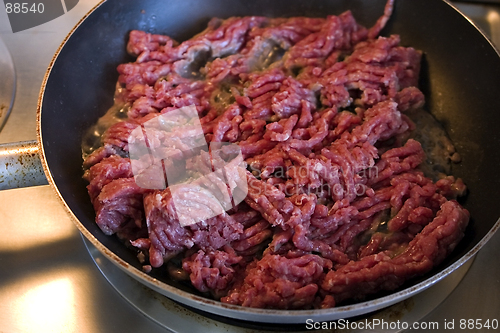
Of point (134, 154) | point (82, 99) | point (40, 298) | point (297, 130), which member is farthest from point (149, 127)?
point (40, 298)

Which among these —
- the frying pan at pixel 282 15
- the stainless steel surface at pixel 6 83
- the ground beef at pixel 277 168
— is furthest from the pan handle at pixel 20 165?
the stainless steel surface at pixel 6 83

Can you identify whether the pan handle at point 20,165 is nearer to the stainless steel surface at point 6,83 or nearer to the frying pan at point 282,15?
the frying pan at point 282,15

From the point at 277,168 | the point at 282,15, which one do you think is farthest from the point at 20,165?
the point at 282,15

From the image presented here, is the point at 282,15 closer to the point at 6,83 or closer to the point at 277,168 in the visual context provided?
the point at 277,168

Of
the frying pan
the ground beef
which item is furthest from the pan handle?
the ground beef

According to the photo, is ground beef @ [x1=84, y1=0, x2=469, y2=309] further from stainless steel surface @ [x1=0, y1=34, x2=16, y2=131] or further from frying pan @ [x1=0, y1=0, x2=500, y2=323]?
stainless steel surface @ [x1=0, y1=34, x2=16, y2=131]

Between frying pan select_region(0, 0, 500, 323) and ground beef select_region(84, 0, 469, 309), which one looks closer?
ground beef select_region(84, 0, 469, 309)
